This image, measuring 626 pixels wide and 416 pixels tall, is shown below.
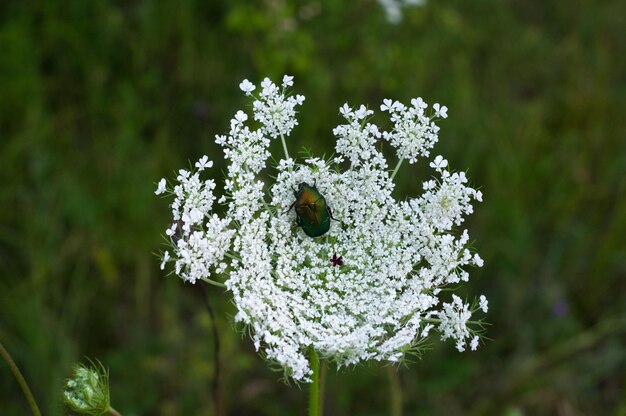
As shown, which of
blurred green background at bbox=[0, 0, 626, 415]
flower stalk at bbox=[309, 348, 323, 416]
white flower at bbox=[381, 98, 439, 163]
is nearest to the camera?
flower stalk at bbox=[309, 348, 323, 416]

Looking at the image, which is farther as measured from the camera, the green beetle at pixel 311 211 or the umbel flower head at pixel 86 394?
the green beetle at pixel 311 211

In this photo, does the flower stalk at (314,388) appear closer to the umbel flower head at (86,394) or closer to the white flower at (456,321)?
the white flower at (456,321)

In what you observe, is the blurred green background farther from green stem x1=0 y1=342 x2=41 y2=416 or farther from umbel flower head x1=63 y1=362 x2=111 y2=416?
green stem x1=0 y1=342 x2=41 y2=416

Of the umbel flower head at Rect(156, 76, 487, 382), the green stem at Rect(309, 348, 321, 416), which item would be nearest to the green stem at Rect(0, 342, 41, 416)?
Result: the umbel flower head at Rect(156, 76, 487, 382)

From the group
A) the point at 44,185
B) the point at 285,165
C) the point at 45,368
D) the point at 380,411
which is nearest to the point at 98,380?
the point at 285,165

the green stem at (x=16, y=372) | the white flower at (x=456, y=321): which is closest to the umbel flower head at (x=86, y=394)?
the green stem at (x=16, y=372)

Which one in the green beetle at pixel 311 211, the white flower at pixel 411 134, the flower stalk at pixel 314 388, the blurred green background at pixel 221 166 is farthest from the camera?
the blurred green background at pixel 221 166

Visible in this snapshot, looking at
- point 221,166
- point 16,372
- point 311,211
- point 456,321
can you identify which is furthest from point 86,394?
point 221,166
